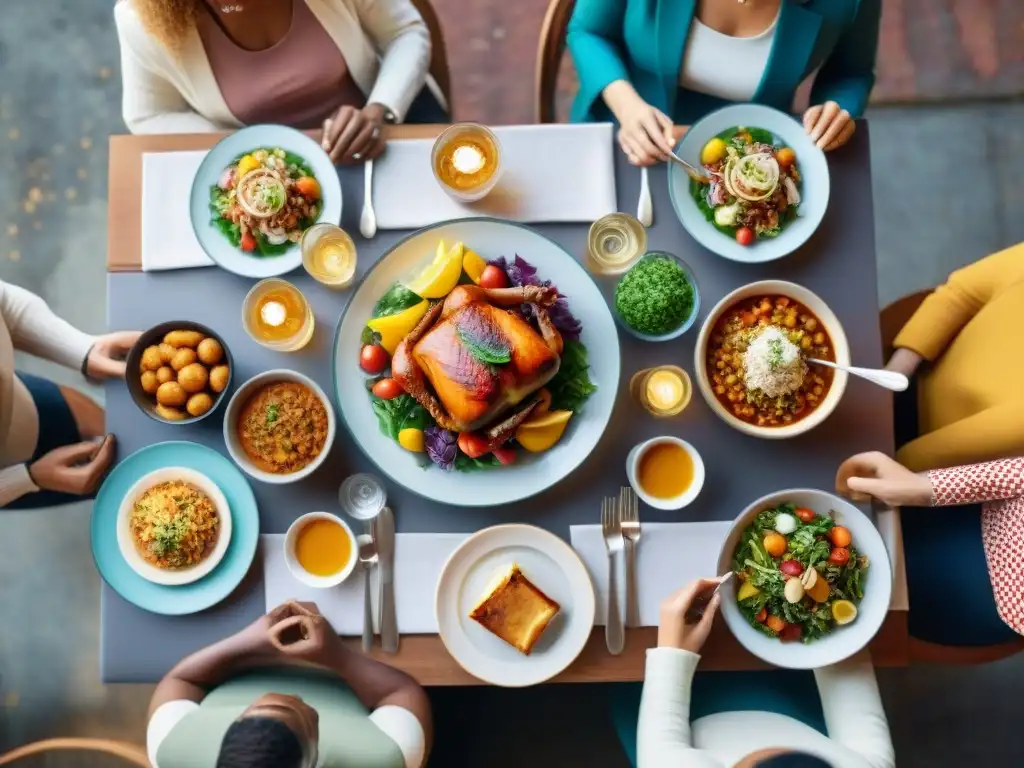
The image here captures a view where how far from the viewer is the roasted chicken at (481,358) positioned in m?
1.39

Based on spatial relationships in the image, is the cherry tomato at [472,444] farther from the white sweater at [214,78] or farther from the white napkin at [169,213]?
the white sweater at [214,78]

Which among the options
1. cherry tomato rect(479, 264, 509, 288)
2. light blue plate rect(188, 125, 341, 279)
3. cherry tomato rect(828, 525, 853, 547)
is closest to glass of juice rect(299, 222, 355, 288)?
light blue plate rect(188, 125, 341, 279)

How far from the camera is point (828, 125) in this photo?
1.58 metres

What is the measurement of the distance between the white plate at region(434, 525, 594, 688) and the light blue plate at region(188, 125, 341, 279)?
0.68m

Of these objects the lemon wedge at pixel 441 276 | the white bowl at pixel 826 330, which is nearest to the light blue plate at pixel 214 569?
the lemon wedge at pixel 441 276

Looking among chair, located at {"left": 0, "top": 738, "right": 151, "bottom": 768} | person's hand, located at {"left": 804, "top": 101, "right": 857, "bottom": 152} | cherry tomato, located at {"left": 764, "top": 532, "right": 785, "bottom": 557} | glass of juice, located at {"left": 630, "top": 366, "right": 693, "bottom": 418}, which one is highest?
person's hand, located at {"left": 804, "top": 101, "right": 857, "bottom": 152}

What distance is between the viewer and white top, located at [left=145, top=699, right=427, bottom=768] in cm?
149

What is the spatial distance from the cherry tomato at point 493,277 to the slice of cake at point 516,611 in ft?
1.78

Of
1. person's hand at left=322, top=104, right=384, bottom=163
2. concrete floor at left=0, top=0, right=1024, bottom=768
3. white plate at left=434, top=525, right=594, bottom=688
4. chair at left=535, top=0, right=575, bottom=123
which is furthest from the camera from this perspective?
concrete floor at left=0, top=0, right=1024, bottom=768

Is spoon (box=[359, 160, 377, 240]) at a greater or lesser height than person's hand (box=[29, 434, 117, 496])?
greater

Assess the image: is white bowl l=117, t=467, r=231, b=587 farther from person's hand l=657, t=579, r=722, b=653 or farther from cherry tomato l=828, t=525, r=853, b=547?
cherry tomato l=828, t=525, r=853, b=547

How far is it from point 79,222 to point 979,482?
2.79m

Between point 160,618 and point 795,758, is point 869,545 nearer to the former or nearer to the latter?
point 795,758

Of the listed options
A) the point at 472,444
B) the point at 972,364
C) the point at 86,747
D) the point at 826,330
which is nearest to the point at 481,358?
the point at 472,444
